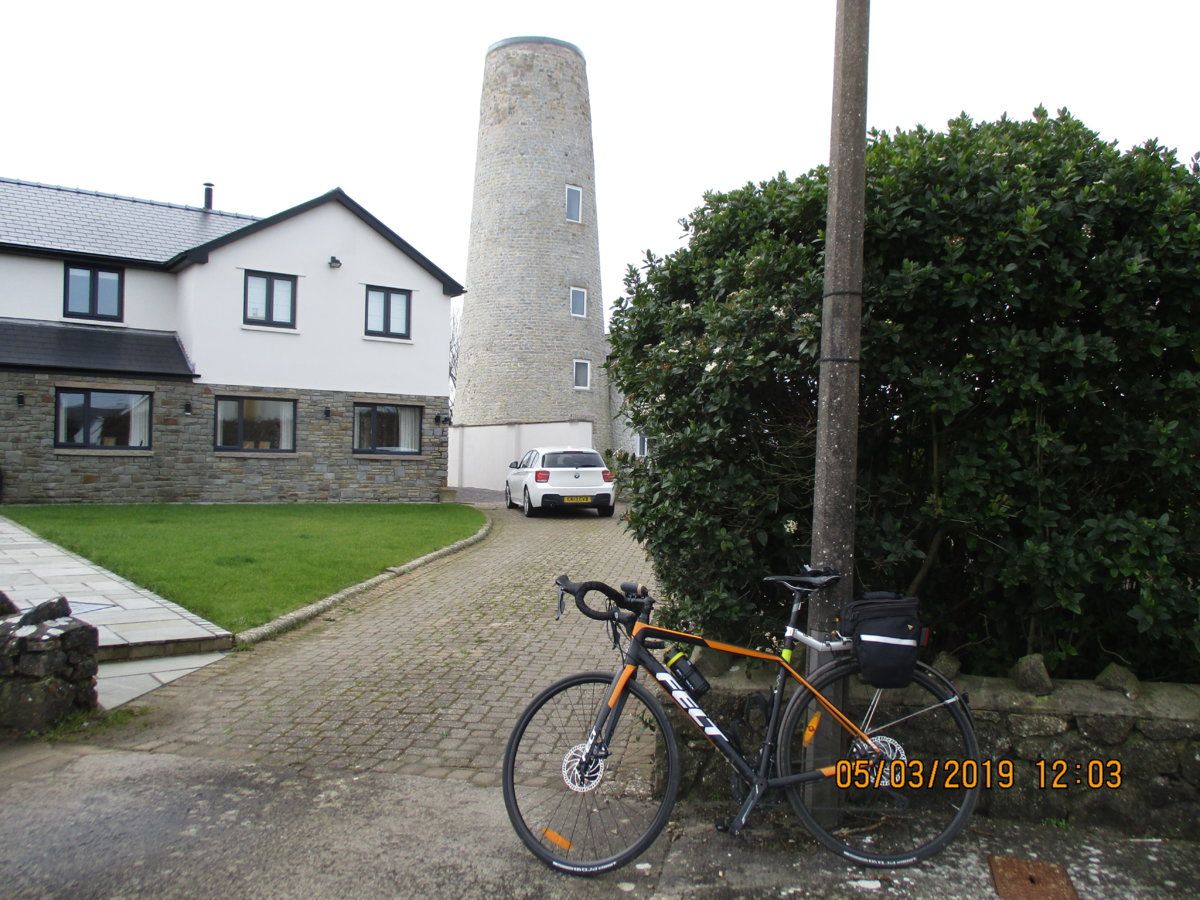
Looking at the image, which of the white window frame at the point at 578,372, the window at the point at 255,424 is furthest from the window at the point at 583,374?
the window at the point at 255,424

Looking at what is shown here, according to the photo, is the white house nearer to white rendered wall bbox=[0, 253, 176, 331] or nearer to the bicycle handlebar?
white rendered wall bbox=[0, 253, 176, 331]

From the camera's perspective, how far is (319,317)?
23.3 m

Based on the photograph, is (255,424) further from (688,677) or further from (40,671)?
(688,677)

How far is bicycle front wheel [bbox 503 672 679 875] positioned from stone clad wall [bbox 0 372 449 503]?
20.0m

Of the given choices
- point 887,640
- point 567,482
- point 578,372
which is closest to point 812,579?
point 887,640

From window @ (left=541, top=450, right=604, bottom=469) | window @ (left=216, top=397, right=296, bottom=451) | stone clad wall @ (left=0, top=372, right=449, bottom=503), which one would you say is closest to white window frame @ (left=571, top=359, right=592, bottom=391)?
stone clad wall @ (left=0, top=372, right=449, bottom=503)

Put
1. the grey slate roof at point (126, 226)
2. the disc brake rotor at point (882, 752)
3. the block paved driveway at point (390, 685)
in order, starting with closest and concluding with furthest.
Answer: the disc brake rotor at point (882, 752)
the block paved driveway at point (390, 685)
the grey slate roof at point (126, 226)

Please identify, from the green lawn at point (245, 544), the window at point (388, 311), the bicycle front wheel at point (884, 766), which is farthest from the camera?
the window at point (388, 311)

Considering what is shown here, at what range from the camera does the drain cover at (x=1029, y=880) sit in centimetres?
345

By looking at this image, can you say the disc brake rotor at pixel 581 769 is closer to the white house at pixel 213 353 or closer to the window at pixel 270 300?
the white house at pixel 213 353

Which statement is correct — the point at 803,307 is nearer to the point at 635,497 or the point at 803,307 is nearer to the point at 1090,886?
the point at 635,497

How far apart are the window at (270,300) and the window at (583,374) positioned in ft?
41.9

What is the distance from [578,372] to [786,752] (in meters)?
30.4

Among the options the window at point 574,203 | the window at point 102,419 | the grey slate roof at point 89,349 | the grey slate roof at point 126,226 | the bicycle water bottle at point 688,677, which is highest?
the window at point 574,203
